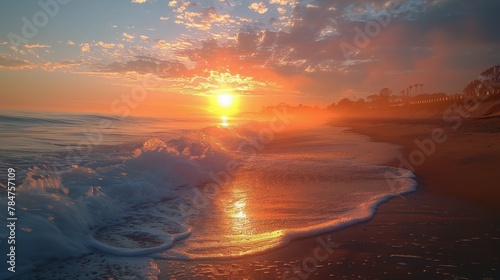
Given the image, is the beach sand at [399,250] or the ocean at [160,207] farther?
the ocean at [160,207]

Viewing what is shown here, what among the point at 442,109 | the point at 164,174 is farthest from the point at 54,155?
the point at 442,109

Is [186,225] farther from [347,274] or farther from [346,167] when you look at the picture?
[346,167]

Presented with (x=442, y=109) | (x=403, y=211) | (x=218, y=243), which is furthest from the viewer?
(x=442, y=109)

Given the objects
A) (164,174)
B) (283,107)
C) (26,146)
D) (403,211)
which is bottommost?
(403,211)

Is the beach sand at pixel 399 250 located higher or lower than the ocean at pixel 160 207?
lower

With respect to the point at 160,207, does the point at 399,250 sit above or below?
below

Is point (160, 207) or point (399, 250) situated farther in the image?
point (160, 207)

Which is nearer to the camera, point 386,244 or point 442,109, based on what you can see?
point 386,244

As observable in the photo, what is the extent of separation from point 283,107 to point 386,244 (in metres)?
162

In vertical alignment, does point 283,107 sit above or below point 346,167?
above

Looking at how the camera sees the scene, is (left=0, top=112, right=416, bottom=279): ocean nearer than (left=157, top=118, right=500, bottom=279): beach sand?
No

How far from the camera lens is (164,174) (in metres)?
9.27

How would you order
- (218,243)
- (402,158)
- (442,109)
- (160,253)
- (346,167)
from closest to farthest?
(160,253) < (218,243) < (346,167) < (402,158) < (442,109)

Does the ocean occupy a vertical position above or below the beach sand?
above
